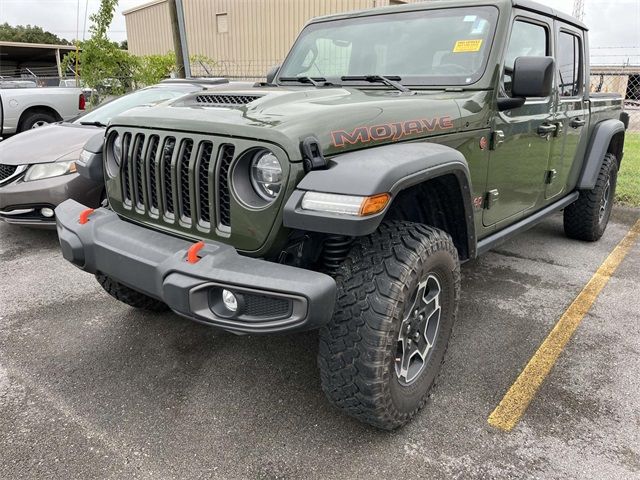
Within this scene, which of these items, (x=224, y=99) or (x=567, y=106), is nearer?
(x=224, y=99)

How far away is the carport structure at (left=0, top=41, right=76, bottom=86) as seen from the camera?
3369 centimetres

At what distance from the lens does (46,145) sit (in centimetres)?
484

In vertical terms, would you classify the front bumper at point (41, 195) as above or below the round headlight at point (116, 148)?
below

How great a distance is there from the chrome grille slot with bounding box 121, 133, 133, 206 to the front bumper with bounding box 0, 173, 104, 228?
207cm

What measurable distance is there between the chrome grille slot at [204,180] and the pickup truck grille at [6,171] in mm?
3386

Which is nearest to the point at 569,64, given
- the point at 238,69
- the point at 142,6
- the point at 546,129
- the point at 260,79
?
the point at 546,129

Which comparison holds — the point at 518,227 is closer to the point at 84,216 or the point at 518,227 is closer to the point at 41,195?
the point at 84,216

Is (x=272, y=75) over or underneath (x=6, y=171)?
over

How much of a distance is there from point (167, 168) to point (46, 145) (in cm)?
322

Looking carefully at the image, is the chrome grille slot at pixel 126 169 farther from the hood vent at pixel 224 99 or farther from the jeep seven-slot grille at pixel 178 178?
the hood vent at pixel 224 99

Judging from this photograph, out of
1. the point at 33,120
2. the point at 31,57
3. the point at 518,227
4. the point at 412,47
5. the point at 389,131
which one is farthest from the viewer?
the point at 31,57

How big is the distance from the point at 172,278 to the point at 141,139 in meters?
0.85

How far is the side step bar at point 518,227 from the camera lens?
3.08m

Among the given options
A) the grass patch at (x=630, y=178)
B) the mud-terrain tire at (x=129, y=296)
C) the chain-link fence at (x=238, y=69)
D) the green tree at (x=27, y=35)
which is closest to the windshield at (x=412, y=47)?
the mud-terrain tire at (x=129, y=296)
